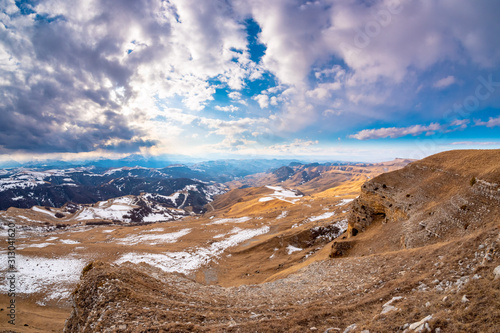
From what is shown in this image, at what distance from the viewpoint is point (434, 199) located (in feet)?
86.0

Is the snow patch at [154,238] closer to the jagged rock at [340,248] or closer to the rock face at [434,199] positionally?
the jagged rock at [340,248]

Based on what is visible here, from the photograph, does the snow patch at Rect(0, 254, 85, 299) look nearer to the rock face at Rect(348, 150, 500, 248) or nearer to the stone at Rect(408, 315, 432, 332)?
the stone at Rect(408, 315, 432, 332)

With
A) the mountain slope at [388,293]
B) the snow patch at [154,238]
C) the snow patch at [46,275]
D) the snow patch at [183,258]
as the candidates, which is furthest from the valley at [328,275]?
the snow patch at [154,238]

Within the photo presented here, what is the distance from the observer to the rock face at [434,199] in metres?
19.2

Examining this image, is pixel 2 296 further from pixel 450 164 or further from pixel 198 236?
pixel 450 164

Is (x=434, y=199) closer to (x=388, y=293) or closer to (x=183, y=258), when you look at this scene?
(x=388, y=293)

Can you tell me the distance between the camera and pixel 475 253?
1082 centimetres

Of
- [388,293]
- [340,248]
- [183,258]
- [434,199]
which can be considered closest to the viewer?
[388,293]

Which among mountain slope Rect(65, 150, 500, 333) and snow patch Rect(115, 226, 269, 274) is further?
snow patch Rect(115, 226, 269, 274)

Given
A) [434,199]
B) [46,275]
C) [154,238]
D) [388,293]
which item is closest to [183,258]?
[46,275]

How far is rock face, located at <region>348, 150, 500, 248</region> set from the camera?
19188 mm

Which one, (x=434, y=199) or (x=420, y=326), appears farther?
(x=434, y=199)

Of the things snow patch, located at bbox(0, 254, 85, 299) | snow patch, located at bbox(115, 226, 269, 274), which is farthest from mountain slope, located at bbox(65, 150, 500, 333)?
snow patch, located at bbox(115, 226, 269, 274)

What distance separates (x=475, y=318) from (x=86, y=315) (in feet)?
64.6
